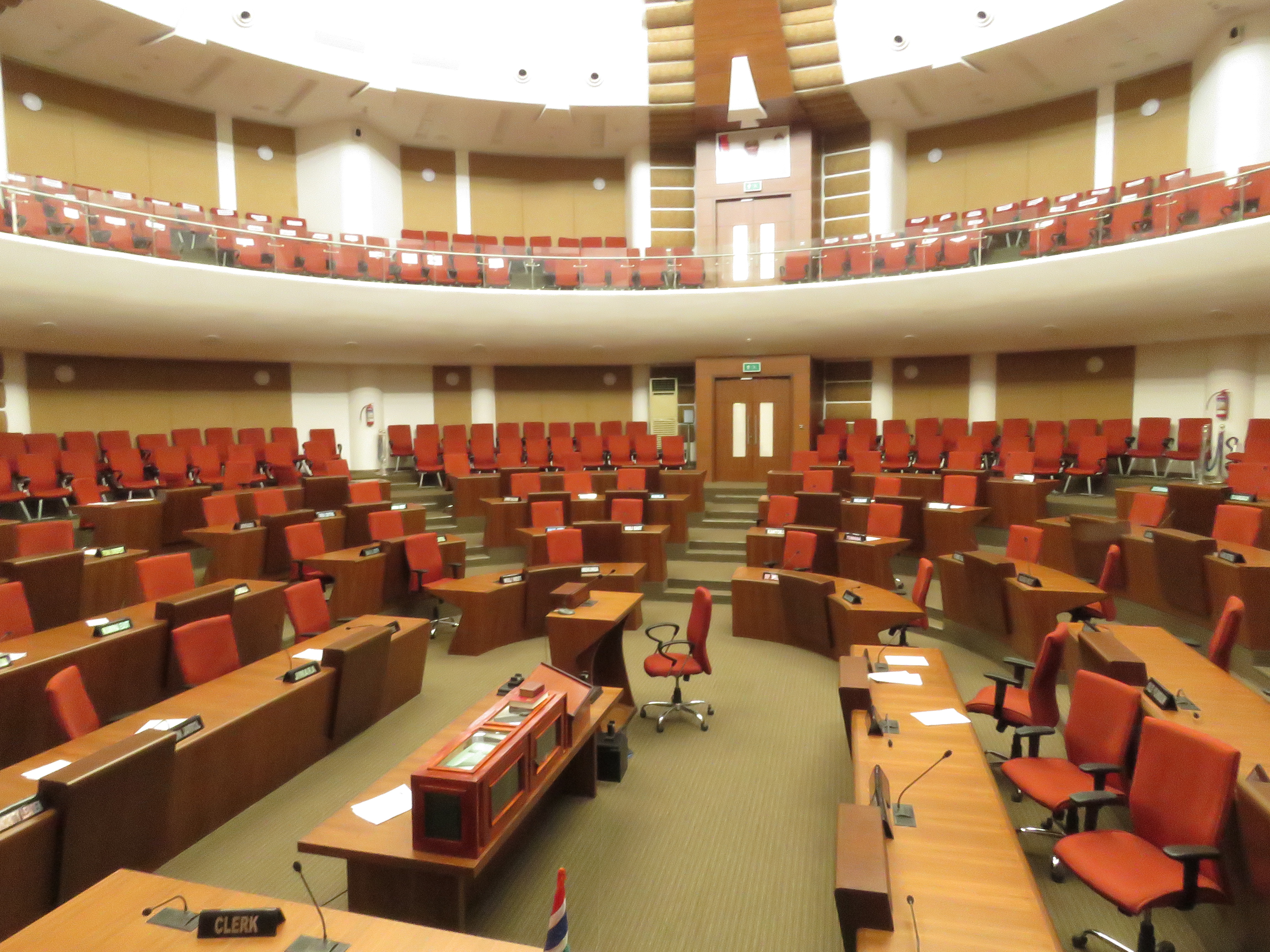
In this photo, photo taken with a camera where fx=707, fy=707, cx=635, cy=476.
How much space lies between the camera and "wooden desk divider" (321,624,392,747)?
173 inches

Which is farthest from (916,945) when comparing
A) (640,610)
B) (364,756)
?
(640,610)

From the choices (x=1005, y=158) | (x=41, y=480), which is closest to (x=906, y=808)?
(x=41, y=480)

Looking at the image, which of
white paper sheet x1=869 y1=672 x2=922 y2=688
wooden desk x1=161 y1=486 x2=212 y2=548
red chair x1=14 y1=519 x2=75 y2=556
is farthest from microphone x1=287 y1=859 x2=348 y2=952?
wooden desk x1=161 y1=486 x2=212 y2=548

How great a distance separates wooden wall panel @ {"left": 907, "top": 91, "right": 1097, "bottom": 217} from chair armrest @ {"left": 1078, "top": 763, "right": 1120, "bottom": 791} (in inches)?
484

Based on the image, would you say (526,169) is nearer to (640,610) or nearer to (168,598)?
(640,610)

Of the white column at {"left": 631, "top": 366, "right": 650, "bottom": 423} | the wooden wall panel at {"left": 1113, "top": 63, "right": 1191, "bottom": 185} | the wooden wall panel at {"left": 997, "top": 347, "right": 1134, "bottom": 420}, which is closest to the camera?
the wooden wall panel at {"left": 1113, "top": 63, "right": 1191, "bottom": 185}

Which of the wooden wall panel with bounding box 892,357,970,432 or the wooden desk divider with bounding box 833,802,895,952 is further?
the wooden wall panel with bounding box 892,357,970,432

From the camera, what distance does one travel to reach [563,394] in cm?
1438

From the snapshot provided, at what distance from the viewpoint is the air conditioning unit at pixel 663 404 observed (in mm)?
13828

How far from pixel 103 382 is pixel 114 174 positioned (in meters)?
3.57

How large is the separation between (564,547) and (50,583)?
13.5 feet

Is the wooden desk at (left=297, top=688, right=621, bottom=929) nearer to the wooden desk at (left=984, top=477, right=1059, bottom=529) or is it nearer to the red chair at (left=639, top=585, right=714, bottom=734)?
the red chair at (left=639, top=585, right=714, bottom=734)

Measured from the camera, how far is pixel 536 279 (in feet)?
35.2

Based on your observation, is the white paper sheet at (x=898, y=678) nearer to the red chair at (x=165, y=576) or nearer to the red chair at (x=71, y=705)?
the red chair at (x=71, y=705)
